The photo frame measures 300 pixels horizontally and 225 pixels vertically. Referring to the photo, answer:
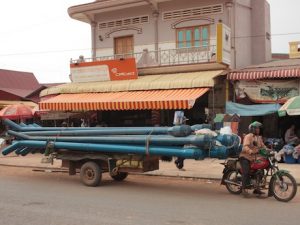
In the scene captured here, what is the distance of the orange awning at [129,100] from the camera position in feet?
51.7

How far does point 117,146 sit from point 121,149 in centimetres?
15

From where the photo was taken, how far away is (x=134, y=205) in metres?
8.38

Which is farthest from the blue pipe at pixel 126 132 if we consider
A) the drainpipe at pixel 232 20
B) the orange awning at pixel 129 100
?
the drainpipe at pixel 232 20

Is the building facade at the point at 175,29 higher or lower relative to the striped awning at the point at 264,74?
higher

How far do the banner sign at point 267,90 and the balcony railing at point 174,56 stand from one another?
1596 mm

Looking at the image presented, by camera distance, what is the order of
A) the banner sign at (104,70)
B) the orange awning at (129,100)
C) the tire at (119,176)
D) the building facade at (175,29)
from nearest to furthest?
the tire at (119,176), the orange awning at (129,100), the building facade at (175,29), the banner sign at (104,70)

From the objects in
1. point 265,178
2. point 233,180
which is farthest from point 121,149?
point 265,178

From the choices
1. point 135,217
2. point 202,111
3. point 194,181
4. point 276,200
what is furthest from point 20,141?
point 202,111

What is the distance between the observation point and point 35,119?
24391 mm

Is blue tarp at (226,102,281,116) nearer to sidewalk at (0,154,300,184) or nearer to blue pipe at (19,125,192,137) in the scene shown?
sidewalk at (0,154,300,184)

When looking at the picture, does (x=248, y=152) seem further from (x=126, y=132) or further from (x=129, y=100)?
(x=129, y=100)

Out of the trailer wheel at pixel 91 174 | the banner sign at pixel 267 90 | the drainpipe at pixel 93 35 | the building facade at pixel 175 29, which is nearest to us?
the trailer wheel at pixel 91 174

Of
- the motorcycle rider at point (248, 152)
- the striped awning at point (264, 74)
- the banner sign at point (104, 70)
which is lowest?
the motorcycle rider at point (248, 152)

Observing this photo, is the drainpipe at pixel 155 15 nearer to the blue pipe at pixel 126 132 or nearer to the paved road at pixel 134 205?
the blue pipe at pixel 126 132
